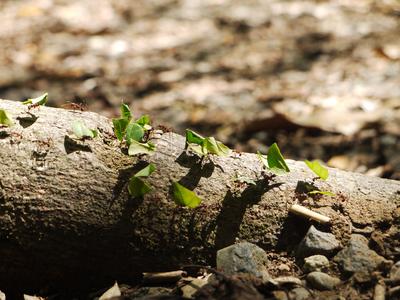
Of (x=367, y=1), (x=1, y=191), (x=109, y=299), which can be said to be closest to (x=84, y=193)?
(x=1, y=191)

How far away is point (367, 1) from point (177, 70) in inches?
84.2

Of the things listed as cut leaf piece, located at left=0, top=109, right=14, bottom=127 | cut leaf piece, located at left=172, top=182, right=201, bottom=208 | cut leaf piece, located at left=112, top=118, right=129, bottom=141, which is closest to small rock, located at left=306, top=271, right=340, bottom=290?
cut leaf piece, located at left=172, top=182, right=201, bottom=208

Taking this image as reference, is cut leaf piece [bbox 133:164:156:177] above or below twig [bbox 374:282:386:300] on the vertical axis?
above

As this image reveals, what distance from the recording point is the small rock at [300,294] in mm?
1499

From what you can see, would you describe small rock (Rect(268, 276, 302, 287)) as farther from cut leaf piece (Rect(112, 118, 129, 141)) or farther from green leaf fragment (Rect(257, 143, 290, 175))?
cut leaf piece (Rect(112, 118, 129, 141))

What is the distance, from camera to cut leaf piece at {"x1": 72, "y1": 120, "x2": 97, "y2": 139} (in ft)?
5.80

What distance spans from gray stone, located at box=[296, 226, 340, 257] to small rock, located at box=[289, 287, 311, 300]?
0.15 metres

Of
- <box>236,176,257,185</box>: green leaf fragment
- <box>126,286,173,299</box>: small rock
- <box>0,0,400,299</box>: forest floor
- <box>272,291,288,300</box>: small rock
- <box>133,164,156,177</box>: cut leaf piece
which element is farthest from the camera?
<box>0,0,400,299</box>: forest floor

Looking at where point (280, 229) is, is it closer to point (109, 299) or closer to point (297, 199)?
point (297, 199)

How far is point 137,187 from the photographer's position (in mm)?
1687

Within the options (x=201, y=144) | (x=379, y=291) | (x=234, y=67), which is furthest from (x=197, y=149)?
(x=234, y=67)

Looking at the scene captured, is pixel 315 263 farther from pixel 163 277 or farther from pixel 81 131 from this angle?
pixel 81 131

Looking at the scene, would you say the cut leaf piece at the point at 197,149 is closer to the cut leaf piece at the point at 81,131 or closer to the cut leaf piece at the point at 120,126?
the cut leaf piece at the point at 120,126

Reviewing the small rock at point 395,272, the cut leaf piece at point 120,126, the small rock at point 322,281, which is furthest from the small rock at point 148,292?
the small rock at point 395,272
